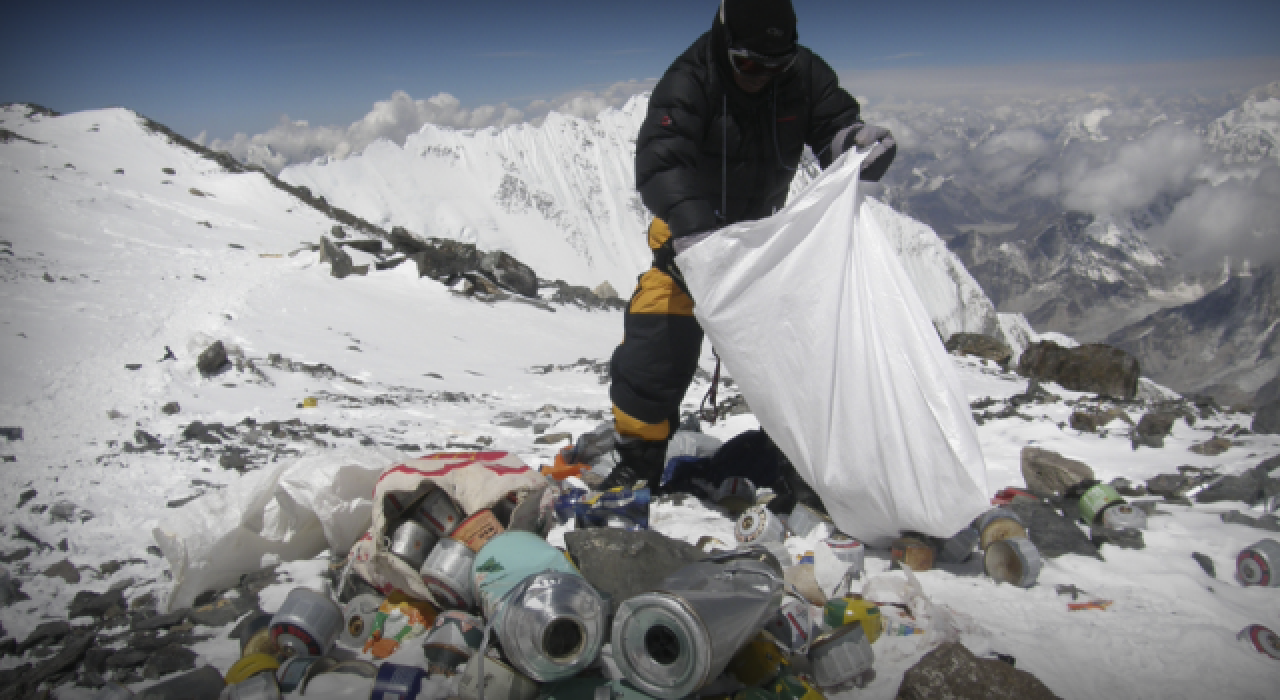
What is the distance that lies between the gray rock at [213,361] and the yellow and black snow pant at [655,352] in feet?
13.4

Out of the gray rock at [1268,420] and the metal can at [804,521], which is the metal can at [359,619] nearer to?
the metal can at [804,521]

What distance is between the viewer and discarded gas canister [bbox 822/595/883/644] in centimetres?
203

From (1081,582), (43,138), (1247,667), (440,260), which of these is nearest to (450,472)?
(1081,582)

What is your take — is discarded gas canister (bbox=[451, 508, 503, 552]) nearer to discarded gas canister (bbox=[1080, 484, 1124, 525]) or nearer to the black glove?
the black glove

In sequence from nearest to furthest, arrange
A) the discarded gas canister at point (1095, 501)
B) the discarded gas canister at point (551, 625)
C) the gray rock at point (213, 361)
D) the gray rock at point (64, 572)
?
the discarded gas canister at point (551, 625) < the gray rock at point (64, 572) < the discarded gas canister at point (1095, 501) < the gray rock at point (213, 361)

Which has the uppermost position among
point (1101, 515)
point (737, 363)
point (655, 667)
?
point (737, 363)

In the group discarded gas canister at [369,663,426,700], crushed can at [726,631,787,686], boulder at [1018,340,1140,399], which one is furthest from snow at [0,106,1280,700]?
boulder at [1018,340,1140,399]

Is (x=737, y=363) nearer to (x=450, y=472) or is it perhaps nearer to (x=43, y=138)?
(x=450, y=472)

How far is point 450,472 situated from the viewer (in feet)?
8.18

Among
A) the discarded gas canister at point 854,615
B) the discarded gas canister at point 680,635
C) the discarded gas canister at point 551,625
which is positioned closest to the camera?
the discarded gas canister at point 680,635

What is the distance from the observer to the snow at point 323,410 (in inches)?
80.7

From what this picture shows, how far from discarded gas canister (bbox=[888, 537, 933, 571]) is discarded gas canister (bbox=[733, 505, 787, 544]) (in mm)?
477

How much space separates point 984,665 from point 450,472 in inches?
74.8

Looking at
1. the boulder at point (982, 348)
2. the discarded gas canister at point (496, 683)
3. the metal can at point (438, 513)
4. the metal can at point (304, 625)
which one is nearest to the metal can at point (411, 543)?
the metal can at point (438, 513)
